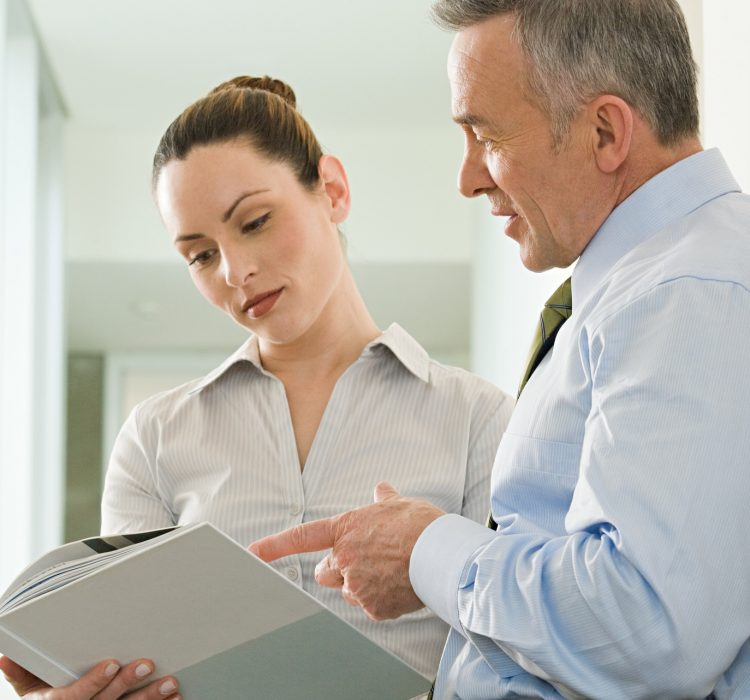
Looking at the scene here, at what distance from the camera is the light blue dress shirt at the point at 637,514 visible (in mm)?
871

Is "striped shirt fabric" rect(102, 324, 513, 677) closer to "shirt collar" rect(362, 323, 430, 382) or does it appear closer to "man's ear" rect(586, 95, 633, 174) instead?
"shirt collar" rect(362, 323, 430, 382)

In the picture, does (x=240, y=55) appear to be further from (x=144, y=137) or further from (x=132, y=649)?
(x=132, y=649)

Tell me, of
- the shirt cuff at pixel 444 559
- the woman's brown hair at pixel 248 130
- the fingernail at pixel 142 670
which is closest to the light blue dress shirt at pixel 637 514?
the shirt cuff at pixel 444 559

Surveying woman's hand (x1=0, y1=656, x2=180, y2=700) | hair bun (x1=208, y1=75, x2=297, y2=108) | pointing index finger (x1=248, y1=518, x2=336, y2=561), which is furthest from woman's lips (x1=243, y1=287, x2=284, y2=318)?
woman's hand (x1=0, y1=656, x2=180, y2=700)

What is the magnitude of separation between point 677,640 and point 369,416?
2.86ft

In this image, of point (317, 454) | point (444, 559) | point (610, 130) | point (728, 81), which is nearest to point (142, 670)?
point (444, 559)

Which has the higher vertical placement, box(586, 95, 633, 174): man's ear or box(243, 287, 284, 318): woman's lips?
box(586, 95, 633, 174): man's ear

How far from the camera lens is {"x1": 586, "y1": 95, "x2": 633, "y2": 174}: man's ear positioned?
108 cm

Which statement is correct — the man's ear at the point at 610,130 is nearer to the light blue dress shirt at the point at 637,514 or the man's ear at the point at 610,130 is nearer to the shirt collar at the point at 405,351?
the light blue dress shirt at the point at 637,514

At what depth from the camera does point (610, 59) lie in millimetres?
1083

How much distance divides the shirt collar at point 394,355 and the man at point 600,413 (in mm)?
530

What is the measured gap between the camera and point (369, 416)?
1697 mm

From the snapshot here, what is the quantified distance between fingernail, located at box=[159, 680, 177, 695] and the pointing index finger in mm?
168

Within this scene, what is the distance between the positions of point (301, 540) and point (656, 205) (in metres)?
0.50
